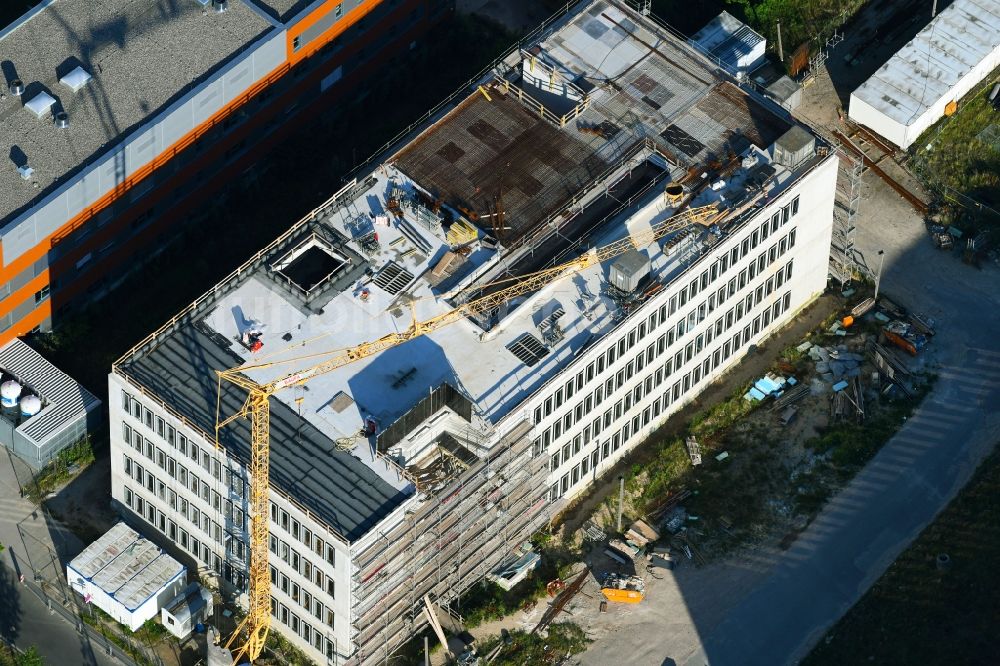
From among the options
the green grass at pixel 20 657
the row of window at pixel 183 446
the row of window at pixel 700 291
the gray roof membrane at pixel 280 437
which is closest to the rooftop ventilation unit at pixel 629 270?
the row of window at pixel 700 291

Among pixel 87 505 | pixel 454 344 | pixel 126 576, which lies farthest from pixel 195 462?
pixel 454 344

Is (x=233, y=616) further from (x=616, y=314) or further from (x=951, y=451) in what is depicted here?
(x=951, y=451)

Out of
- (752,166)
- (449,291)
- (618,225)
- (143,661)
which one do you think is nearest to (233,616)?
(143,661)

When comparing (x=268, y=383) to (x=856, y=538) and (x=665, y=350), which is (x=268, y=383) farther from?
(x=856, y=538)

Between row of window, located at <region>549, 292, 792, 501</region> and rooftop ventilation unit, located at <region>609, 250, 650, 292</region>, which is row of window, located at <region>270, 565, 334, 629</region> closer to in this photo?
row of window, located at <region>549, 292, 792, 501</region>

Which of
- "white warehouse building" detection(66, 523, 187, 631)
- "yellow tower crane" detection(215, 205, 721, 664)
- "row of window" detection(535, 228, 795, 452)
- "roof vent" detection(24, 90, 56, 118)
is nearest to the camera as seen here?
"yellow tower crane" detection(215, 205, 721, 664)

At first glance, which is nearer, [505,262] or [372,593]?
[372,593]

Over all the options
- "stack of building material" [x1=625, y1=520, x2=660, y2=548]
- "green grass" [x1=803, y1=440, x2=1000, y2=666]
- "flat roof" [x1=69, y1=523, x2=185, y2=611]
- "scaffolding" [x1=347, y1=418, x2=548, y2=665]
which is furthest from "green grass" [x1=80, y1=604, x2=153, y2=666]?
"green grass" [x1=803, y1=440, x2=1000, y2=666]
